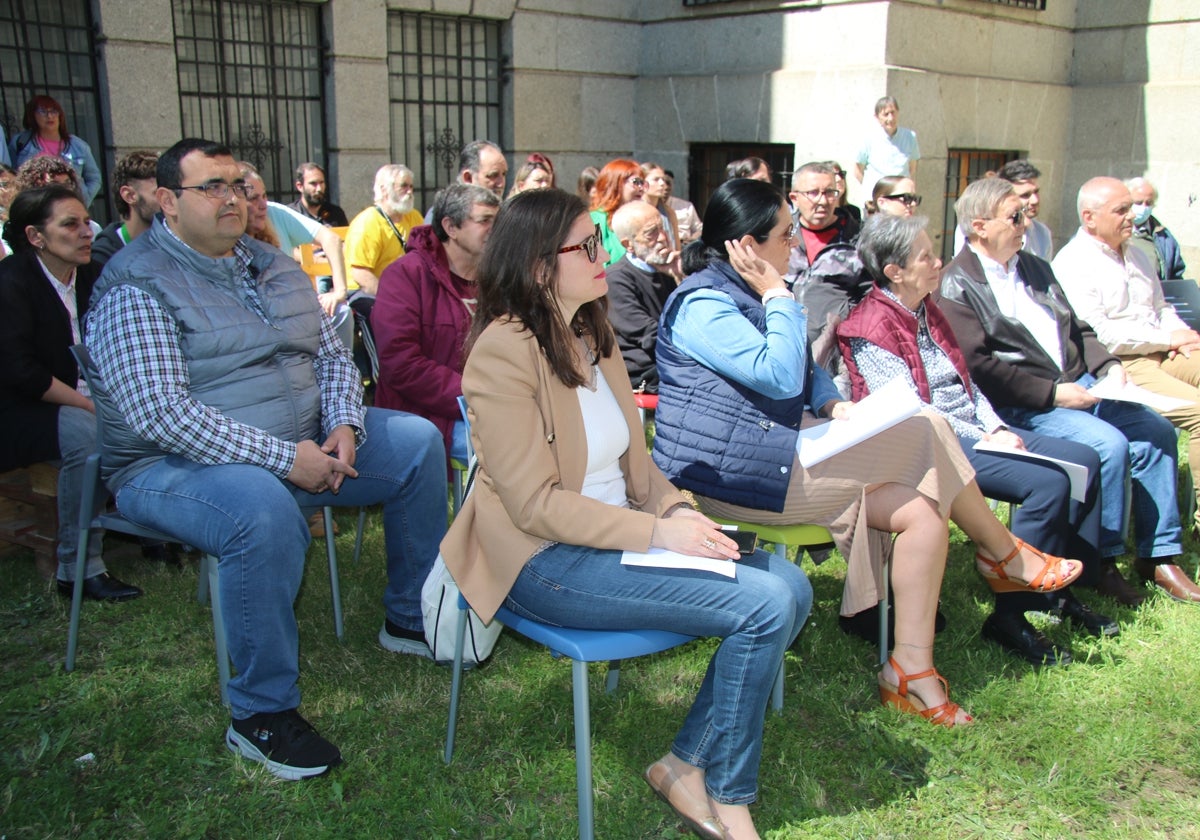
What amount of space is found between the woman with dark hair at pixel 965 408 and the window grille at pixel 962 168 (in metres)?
6.70

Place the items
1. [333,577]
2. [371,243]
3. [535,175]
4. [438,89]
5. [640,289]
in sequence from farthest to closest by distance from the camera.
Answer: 1. [438,89]
2. [535,175]
3. [371,243]
4. [640,289]
5. [333,577]

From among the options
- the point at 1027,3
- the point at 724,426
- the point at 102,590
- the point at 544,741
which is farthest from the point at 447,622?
the point at 1027,3

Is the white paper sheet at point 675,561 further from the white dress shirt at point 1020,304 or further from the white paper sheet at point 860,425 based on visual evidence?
the white dress shirt at point 1020,304

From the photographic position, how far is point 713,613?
2471 millimetres

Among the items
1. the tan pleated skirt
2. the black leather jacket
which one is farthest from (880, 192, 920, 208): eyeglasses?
the tan pleated skirt

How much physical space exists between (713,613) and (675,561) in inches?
6.0

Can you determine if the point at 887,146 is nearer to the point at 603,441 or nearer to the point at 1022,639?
the point at 1022,639

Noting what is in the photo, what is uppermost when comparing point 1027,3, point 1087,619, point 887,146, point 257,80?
point 1027,3

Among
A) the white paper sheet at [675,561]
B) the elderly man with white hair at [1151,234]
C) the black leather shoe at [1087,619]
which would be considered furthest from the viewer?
the elderly man with white hair at [1151,234]

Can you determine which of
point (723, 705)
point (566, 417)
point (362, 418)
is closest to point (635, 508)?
point (566, 417)

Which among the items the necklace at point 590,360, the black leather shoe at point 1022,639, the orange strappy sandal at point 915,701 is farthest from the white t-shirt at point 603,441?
the black leather shoe at point 1022,639

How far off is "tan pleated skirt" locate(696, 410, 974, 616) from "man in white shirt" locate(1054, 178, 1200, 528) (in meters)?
1.91

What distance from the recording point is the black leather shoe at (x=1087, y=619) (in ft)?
12.2

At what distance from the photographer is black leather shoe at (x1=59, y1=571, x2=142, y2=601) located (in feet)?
12.7
